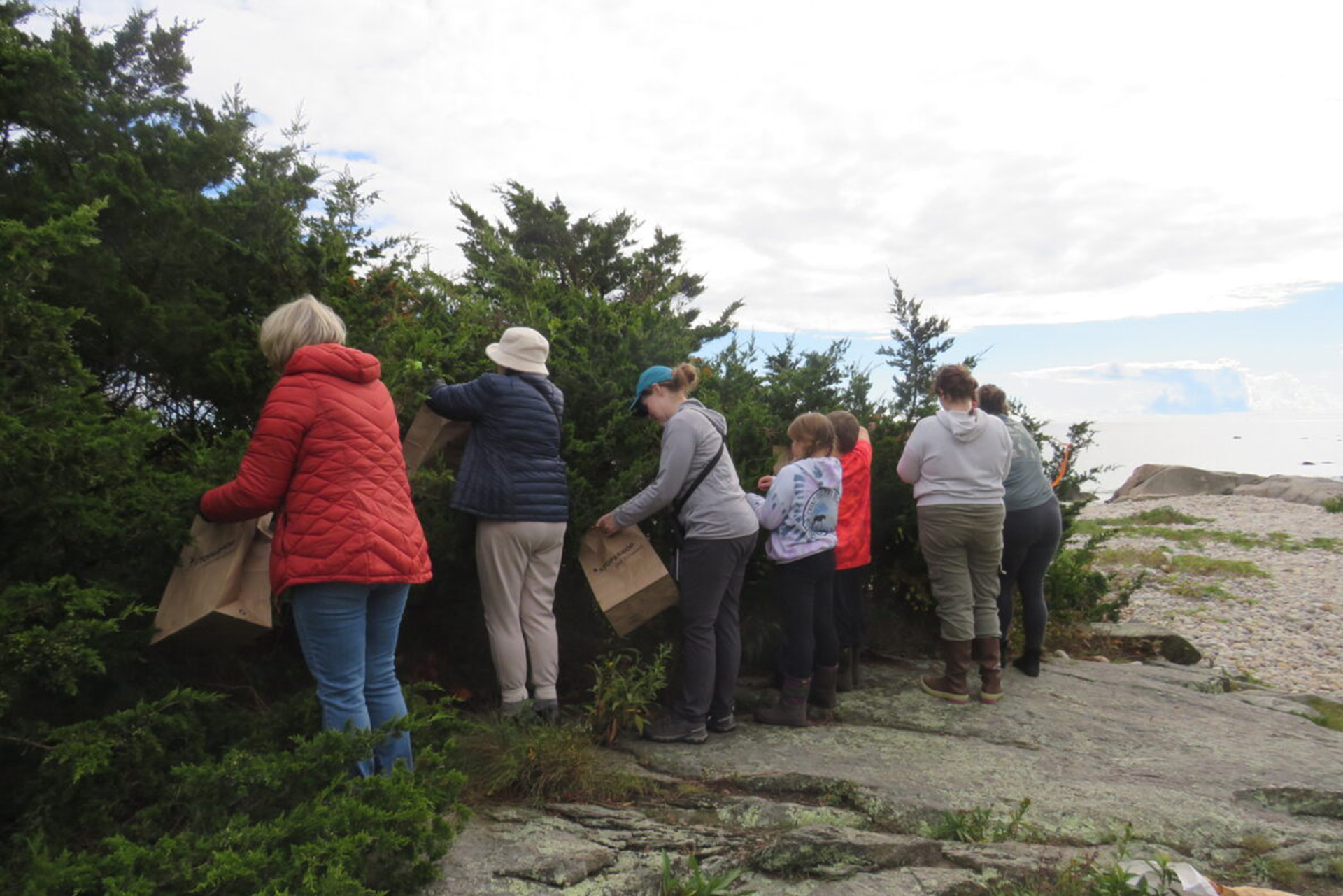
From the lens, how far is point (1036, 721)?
5.25 m

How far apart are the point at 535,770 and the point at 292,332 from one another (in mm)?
1994

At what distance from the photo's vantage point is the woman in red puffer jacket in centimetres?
303

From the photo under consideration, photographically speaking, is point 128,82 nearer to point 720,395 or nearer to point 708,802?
point 720,395

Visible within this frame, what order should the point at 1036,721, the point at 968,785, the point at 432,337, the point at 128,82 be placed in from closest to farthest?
the point at 968,785 < the point at 432,337 < the point at 1036,721 < the point at 128,82

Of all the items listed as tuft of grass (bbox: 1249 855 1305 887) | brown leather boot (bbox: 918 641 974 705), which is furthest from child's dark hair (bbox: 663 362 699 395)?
tuft of grass (bbox: 1249 855 1305 887)

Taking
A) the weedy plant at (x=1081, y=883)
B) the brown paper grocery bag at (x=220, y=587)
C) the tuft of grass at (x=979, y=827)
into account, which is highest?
the brown paper grocery bag at (x=220, y=587)

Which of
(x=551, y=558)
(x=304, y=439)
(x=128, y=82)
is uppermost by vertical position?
(x=128, y=82)

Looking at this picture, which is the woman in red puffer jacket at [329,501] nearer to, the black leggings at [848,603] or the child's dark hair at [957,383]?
the black leggings at [848,603]

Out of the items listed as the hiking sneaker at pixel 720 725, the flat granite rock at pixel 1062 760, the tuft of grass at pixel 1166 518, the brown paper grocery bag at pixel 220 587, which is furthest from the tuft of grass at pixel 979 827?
the tuft of grass at pixel 1166 518

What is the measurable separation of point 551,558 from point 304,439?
1492mm

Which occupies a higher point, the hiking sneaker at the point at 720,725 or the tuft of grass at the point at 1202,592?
the hiking sneaker at the point at 720,725

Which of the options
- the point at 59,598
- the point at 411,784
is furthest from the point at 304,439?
the point at 411,784

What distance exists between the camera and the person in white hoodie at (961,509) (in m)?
5.23

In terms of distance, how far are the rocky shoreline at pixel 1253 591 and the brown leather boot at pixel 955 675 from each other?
14.2 ft
